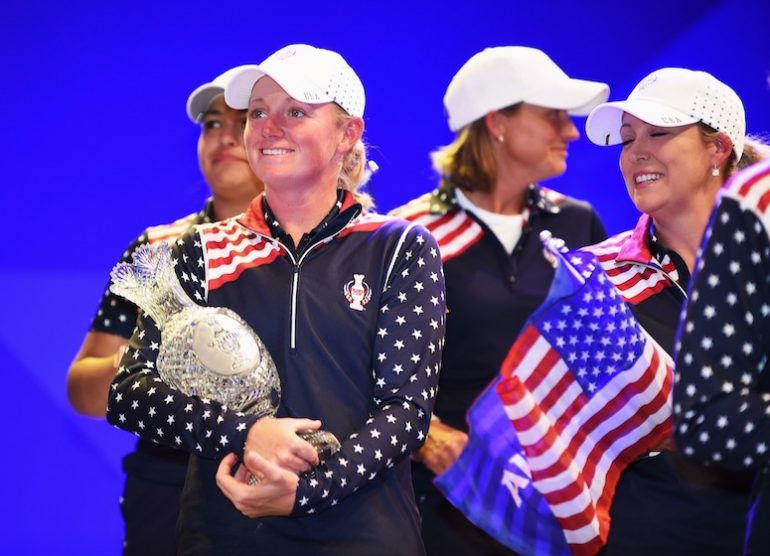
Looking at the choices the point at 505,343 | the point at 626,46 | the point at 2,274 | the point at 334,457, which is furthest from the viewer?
the point at 626,46

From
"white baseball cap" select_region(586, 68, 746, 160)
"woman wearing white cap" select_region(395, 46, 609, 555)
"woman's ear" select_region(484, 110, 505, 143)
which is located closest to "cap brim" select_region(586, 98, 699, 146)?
"white baseball cap" select_region(586, 68, 746, 160)

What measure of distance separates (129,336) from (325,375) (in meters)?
1.15

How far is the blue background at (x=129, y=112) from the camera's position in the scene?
168 inches

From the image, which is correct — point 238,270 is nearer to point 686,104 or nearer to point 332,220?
point 332,220

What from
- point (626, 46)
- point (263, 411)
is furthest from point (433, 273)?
point (626, 46)

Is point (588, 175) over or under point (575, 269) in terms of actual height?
over

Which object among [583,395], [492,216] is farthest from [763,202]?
[492,216]

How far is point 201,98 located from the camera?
355cm

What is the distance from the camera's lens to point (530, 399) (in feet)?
8.25

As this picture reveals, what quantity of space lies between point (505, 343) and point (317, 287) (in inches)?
41.9

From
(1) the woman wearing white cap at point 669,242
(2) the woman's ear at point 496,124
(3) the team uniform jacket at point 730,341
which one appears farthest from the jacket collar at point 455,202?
(3) the team uniform jacket at point 730,341

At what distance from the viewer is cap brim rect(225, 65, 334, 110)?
249 centimetres

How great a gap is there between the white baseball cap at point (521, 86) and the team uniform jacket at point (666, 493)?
1055mm

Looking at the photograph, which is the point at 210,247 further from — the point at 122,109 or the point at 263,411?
the point at 122,109
